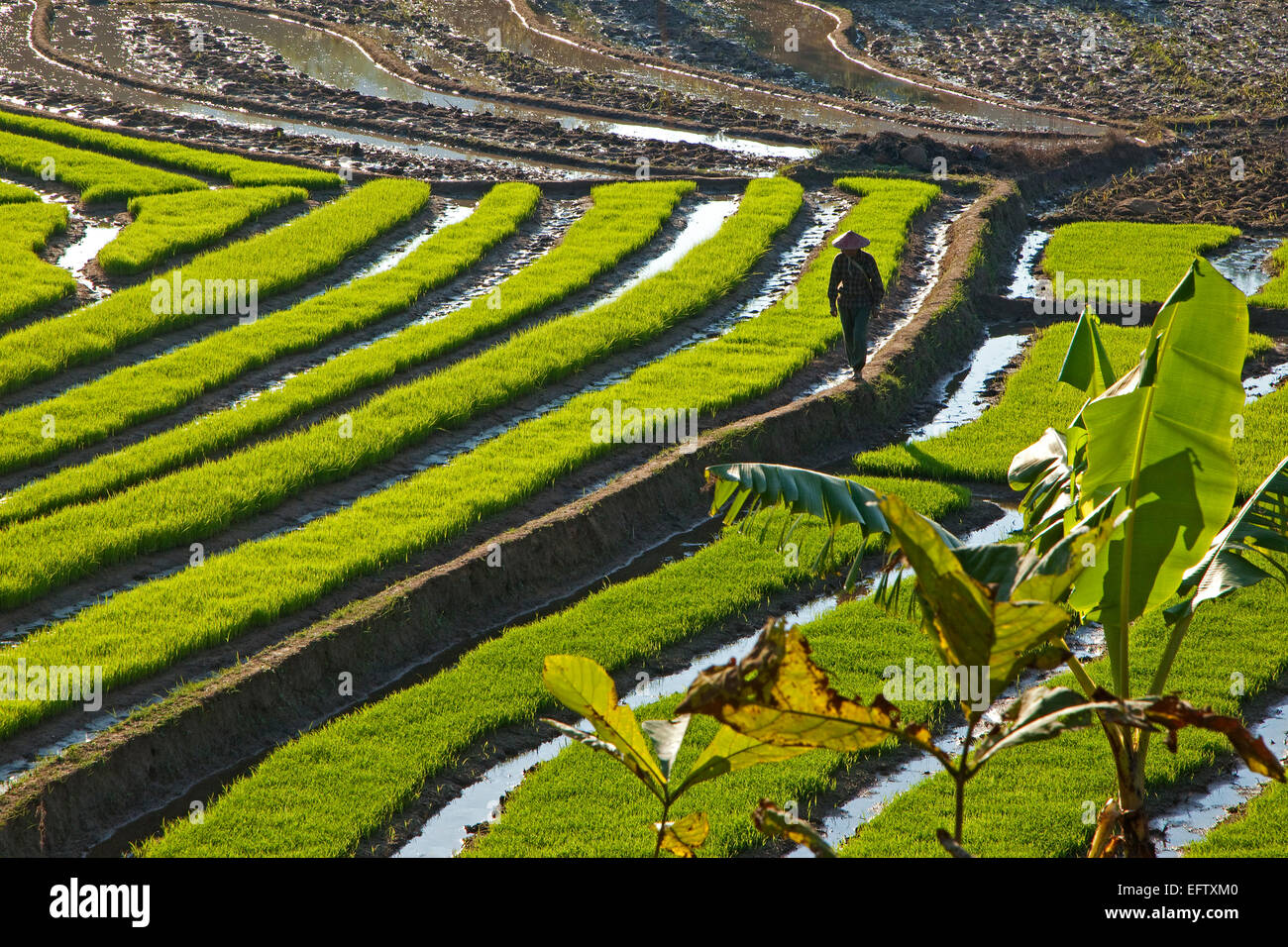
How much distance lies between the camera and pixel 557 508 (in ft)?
31.4

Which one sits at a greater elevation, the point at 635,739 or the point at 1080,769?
the point at 635,739

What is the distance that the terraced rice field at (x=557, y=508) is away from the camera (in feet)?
18.2

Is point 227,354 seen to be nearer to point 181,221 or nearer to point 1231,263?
point 181,221

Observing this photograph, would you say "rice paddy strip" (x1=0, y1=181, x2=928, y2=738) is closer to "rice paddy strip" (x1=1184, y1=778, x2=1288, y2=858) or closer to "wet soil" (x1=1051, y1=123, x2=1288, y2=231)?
"rice paddy strip" (x1=1184, y1=778, x2=1288, y2=858)

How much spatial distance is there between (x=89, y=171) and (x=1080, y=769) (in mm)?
17872

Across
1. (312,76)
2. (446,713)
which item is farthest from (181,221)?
(312,76)

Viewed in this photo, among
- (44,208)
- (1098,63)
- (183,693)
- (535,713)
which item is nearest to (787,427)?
(535,713)

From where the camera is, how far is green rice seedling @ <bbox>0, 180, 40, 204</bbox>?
690 inches

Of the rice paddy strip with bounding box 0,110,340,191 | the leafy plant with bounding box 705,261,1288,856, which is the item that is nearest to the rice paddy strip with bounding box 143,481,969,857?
the leafy plant with bounding box 705,261,1288,856

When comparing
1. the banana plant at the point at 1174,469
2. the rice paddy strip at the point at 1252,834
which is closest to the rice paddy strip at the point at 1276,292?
the rice paddy strip at the point at 1252,834

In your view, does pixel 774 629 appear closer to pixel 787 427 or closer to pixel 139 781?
pixel 139 781

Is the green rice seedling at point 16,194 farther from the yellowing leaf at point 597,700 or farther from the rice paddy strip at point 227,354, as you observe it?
the yellowing leaf at point 597,700

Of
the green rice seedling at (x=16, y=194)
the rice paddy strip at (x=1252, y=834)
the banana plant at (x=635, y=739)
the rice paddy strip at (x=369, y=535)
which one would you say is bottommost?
the rice paddy strip at (x=369, y=535)

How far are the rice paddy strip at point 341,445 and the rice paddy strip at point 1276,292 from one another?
609 centimetres
